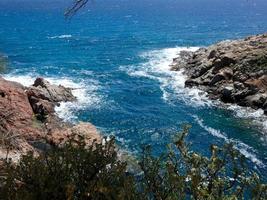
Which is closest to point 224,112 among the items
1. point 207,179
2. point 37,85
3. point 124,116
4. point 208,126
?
point 208,126

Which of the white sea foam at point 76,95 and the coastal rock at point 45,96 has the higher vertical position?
the coastal rock at point 45,96

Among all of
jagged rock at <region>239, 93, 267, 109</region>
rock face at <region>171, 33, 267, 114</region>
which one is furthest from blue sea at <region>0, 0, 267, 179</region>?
rock face at <region>171, 33, 267, 114</region>

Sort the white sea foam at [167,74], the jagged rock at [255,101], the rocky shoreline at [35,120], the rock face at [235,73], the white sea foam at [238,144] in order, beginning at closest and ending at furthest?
1. the rocky shoreline at [35,120]
2. the white sea foam at [238,144]
3. the jagged rock at [255,101]
4. the rock face at [235,73]
5. the white sea foam at [167,74]

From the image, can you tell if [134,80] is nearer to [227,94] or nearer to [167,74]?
[167,74]

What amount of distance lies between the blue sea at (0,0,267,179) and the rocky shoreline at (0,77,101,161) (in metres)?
2.64

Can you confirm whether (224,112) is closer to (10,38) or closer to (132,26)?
(10,38)

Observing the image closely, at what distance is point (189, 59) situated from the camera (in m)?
87.7

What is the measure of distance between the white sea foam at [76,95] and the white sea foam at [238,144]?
15501mm

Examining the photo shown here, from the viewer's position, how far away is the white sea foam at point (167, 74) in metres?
65.0

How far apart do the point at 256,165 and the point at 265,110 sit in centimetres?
1524

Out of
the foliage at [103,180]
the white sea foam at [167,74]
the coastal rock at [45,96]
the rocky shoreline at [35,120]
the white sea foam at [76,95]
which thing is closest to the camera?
the foliage at [103,180]

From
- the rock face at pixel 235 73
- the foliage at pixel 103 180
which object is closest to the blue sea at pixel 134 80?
the rock face at pixel 235 73

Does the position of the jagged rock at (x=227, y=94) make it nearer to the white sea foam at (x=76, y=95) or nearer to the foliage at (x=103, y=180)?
the white sea foam at (x=76, y=95)

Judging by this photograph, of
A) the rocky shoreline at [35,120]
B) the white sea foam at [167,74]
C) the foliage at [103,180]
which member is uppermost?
the foliage at [103,180]
